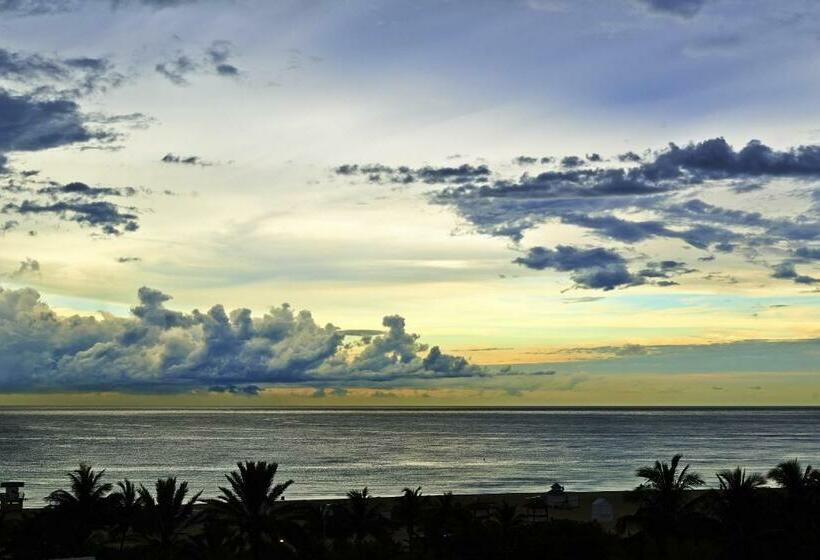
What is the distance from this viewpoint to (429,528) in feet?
203

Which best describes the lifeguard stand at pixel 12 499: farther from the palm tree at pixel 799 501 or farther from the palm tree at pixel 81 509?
the palm tree at pixel 799 501

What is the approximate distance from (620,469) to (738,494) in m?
126

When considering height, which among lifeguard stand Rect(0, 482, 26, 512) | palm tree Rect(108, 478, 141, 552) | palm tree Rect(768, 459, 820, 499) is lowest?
lifeguard stand Rect(0, 482, 26, 512)

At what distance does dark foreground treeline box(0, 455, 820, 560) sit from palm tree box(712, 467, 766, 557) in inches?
2.1

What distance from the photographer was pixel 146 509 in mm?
55000

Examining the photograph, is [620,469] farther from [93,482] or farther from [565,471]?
[93,482]

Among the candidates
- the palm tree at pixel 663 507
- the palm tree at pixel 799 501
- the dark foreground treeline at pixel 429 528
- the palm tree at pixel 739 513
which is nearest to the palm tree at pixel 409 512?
the dark foreground treeline at pixel 429 528

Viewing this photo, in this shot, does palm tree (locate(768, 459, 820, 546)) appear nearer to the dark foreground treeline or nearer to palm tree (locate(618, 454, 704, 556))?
the dark foreground treeline

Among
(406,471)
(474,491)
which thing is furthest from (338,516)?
(406,471)

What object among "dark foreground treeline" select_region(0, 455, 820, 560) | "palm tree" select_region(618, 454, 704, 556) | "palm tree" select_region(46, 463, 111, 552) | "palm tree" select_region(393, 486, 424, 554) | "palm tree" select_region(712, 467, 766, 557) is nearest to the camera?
"dark foreground treeline" select_region(0, 455, 820, 560)

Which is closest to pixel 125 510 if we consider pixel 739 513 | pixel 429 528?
pixel 429 528

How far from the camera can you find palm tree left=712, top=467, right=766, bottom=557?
51594mm

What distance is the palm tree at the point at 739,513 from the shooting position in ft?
169

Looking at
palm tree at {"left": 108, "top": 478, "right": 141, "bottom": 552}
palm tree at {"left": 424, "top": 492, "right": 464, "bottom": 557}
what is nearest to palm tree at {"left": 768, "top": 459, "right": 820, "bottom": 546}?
palm tree at {"left": 424, "top": 492, "right": 464, "bottom": 557}
